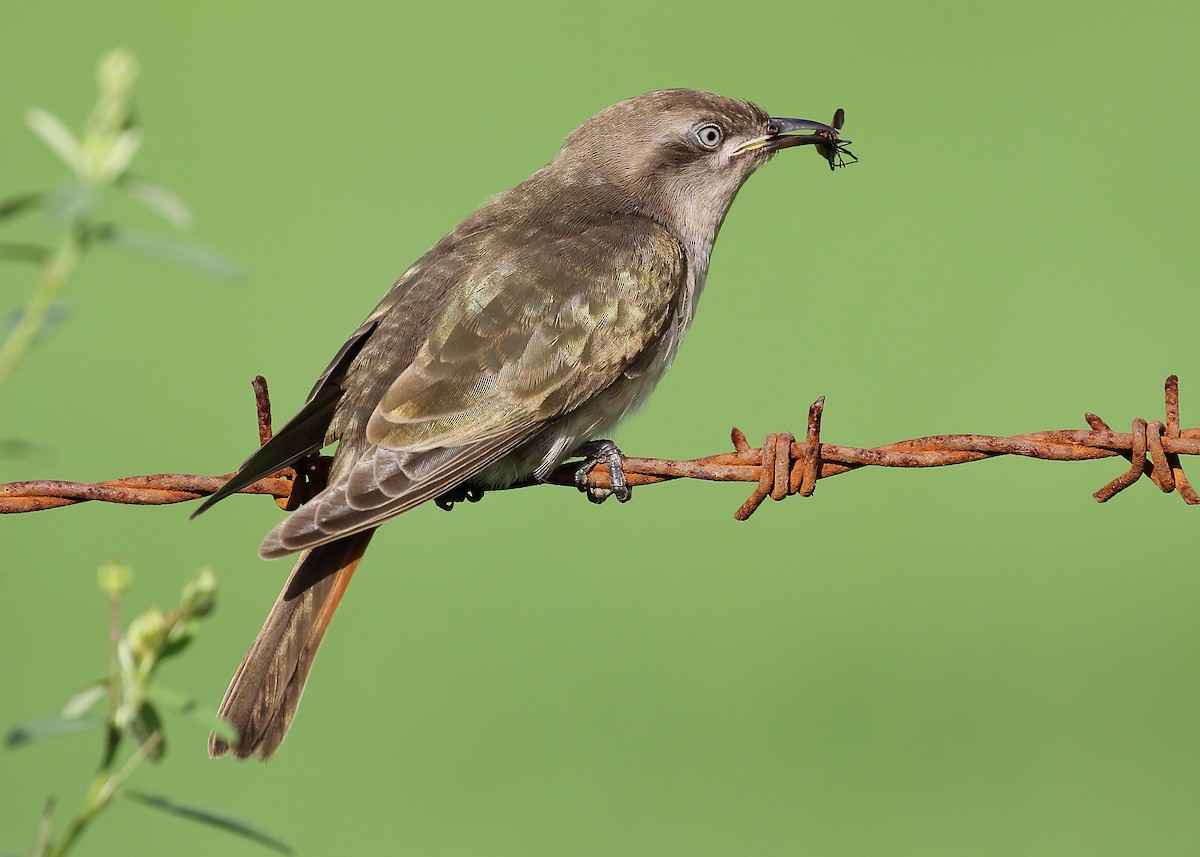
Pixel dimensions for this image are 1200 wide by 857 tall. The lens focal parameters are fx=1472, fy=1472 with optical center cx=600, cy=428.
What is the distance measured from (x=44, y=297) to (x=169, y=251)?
4.8 inches

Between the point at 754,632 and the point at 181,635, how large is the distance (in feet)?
22.2

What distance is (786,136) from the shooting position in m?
6.21

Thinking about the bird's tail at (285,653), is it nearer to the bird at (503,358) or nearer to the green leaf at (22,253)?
the bird at (503,358)

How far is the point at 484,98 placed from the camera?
11.2 metres

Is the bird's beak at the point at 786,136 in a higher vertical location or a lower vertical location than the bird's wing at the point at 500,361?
higher

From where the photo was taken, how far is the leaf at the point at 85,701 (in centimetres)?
147

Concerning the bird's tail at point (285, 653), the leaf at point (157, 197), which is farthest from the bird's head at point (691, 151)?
the leaf at point (157, 197)

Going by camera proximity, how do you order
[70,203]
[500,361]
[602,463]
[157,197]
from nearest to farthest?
[70,203], [157,197], [500,361], [602,463]

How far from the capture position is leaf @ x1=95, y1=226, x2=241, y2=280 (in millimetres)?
1384

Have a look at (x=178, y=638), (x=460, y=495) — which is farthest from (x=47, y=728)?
(x=460, y=495)

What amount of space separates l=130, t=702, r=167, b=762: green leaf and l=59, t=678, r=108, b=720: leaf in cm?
4

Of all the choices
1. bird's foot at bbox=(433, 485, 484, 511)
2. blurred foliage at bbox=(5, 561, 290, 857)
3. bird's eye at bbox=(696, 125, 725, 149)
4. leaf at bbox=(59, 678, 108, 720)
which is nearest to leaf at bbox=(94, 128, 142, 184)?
blurred foliage at bbox=(5, 561, 290, 857)

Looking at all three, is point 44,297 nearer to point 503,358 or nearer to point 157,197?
point 157,197

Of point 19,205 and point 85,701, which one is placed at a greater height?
A: point 19,205
